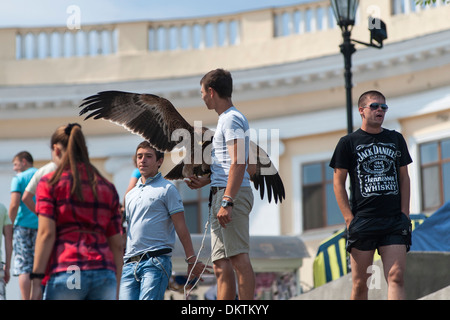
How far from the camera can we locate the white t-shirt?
7863mm

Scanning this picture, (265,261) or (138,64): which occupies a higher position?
(138,64)

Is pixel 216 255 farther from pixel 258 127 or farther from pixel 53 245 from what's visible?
pixel 258 127

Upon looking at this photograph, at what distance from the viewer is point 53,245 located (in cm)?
687

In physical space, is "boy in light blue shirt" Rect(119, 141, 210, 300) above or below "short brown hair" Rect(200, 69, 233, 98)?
below

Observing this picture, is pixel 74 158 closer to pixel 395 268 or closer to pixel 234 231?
pixel 234 231

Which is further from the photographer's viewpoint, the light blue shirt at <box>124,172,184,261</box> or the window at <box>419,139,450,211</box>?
the window at <box>419,139,450,211</box>

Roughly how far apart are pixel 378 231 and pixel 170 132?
7.53 feet

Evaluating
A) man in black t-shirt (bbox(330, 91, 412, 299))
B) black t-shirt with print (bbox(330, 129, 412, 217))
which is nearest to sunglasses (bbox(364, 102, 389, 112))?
man in black t-shirt (bbox(330, 91, 412, 299))

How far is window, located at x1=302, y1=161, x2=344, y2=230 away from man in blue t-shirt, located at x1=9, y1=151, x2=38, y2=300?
13328 millimetres

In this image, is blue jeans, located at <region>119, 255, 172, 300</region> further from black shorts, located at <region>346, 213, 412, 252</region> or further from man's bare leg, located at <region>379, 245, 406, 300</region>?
man's bare leg, located at <region>379, 245, 406, 300</region>

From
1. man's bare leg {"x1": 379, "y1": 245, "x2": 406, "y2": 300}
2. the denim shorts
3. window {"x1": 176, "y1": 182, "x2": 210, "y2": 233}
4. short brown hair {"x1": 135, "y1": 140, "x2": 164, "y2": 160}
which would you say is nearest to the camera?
man's bare leg {"x1": 379, "y1": 245, "x2": 406, "y2": 300}
